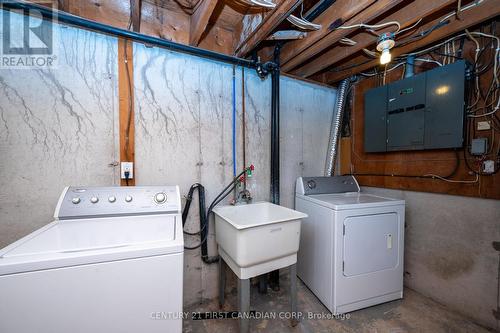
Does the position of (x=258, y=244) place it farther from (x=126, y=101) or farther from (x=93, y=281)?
(x=126, y=101)

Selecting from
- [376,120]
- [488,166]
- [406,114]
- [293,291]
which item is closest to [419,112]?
[406,114]

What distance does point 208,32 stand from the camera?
2043 mm

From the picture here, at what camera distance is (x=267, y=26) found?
64.2 inches

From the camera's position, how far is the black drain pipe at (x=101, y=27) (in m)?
1.33

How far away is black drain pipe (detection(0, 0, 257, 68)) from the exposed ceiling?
0.15m

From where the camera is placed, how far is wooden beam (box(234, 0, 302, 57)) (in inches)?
55.2

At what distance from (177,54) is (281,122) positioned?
125 cm

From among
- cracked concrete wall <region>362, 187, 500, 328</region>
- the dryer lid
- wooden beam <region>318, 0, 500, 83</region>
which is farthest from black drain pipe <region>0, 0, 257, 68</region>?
cracked concrete wall <region>362, 187, 500, 328</region>

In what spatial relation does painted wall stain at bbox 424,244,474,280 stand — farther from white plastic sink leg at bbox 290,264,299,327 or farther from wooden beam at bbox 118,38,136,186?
wooden beam at bbox 118,38,136,186

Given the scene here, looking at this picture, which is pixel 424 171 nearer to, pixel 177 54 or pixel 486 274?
pixel 486 274

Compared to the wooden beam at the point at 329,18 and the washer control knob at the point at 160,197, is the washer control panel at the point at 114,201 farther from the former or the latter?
the wooden beam at the point at 329,18

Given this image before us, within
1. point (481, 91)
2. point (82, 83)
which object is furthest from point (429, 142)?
point (82, 83)

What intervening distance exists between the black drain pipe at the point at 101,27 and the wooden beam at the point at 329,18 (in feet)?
1.79

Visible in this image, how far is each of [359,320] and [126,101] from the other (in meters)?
2.64
